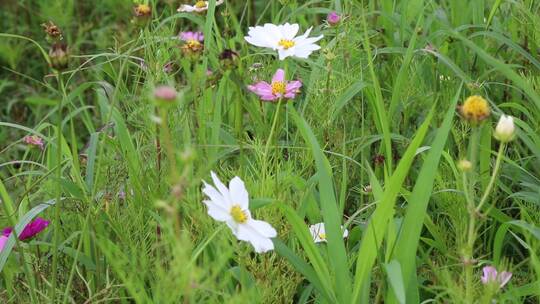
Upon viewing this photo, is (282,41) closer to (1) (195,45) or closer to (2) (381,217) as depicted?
(1) (195,45)

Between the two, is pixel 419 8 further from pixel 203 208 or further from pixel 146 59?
pixel 203 208

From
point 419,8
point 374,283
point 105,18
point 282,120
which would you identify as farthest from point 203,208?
point 105,18

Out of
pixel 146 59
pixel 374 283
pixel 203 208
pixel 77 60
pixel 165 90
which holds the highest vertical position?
pixel 165 90

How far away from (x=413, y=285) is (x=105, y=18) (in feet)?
6.61

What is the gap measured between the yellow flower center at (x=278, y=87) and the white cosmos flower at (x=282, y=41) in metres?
0.05

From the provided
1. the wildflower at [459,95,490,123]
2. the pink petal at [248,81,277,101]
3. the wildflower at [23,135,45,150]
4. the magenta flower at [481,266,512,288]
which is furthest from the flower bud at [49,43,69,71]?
the wildflower at [23,135,45,150]

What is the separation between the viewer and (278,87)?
4.82 feet

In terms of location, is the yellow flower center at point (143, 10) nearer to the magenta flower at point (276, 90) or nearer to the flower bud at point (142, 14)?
the flower bud at point (142, 14)

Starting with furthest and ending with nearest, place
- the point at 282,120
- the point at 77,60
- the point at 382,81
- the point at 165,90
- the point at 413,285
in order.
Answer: the point at 77,60 < the point at 382,81 < the point at 282,120 < the point at 413,285 < the point at 165,90

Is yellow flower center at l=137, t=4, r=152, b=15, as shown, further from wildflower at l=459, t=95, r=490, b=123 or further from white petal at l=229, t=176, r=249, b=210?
wildflower at l=459, t=95, r=490, b=123

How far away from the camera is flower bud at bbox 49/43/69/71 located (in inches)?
44.2

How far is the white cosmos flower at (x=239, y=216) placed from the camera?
1.09 metres

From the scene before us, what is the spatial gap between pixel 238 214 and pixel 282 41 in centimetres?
52

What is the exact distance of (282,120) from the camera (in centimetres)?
189
